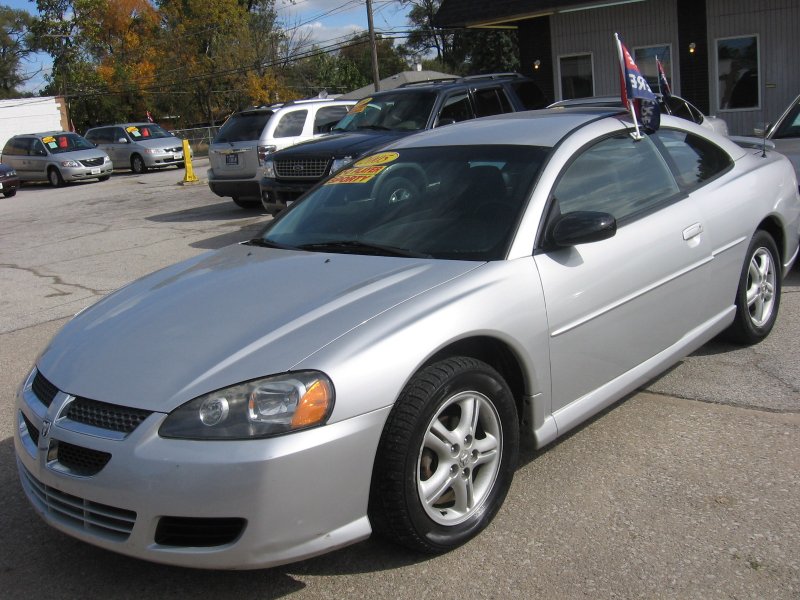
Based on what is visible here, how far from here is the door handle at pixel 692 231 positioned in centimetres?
437

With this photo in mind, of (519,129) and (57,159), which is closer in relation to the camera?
(519,129)

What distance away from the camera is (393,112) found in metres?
11.3

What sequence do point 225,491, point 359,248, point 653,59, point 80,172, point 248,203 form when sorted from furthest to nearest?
point 80,172
point 653,59
point 248,203
point 359,248
point 225,491

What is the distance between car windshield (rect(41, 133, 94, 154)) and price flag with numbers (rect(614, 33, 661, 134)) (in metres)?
25.5

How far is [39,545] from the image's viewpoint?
11.4 feet

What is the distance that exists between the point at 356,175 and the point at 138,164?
26238 millimetres

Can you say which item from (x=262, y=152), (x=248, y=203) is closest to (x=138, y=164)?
(x=248, y=203)

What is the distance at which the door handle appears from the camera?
4.37 m

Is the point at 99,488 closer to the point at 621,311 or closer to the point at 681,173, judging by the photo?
the point at 621,311

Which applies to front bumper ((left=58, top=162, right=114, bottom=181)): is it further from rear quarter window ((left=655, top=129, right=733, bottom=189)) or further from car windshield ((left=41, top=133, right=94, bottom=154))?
rear quarter window ((left=655, top=129, right=733, bottom=189))

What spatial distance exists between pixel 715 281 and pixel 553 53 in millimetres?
15085

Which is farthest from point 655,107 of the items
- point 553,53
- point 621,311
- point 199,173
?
point 199,173

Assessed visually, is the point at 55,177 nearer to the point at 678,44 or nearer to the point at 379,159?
the point at 678,44

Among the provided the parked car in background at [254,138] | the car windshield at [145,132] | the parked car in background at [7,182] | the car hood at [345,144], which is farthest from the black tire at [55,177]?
the car hood at [345,144]
